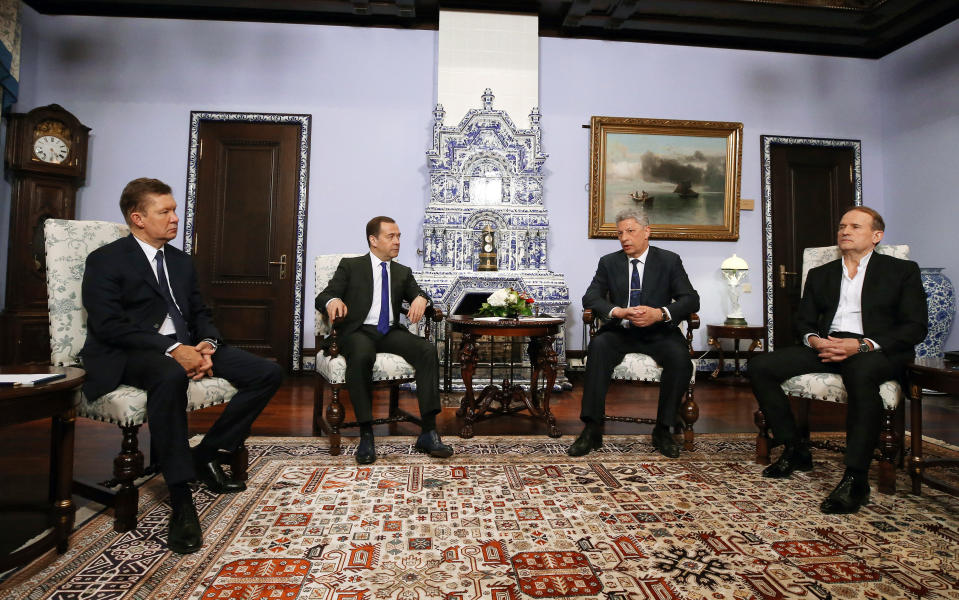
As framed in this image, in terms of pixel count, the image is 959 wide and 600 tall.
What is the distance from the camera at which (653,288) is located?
3369 mm

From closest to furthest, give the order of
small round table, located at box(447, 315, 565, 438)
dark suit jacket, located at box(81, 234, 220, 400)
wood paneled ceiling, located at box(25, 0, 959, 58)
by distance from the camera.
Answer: dark suit jacket, located at box(81, 234, 220, 400) < small round table, located at box(447, 315, 565, 438) < wood paneled ceiling, located at box(25, 0, 959, 58)

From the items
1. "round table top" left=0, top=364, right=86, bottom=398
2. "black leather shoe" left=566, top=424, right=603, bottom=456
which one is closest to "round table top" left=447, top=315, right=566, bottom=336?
"black leather shoe" left=566, top=424, right=603, bottom=456

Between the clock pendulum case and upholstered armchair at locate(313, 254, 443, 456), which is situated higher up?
the clock pendulum case

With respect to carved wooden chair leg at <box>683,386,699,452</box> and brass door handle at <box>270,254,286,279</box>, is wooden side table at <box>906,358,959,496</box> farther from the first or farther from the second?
brass door handle at <box>270,254,286,279</box>

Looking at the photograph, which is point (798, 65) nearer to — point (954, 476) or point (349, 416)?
point (954, 476)

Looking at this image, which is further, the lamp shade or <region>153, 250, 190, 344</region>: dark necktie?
the lamp shade

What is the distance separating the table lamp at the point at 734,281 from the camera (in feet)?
18.2

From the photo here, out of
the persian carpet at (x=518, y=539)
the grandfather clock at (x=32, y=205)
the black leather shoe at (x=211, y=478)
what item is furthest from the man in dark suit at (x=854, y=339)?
the grandfather clock at (x=32, y=205)

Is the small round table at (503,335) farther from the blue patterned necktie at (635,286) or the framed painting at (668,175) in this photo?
the framed painting at (668,175)

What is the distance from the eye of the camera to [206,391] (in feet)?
7.38

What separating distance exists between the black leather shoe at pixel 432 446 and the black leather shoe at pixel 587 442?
2.38 ft

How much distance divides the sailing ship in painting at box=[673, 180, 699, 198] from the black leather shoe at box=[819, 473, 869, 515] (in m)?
4.33

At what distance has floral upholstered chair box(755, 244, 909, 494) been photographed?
241 cm

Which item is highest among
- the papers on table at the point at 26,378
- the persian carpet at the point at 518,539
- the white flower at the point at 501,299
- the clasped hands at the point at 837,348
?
the white flower at the point at 501,299
